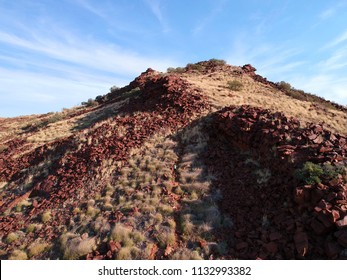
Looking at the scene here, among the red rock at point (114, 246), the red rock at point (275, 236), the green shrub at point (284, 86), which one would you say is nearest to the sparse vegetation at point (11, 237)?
the red rock at point (114, 246)

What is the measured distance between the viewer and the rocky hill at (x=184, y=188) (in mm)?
10625

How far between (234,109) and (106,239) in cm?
1070

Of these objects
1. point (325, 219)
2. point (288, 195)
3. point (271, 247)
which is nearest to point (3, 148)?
point (288, 195)

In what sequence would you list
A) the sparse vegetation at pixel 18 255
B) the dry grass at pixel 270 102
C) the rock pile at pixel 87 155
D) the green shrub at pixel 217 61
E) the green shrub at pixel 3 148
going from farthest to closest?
the green shrub at pixel 217 61 < the green shrub at pixel 3 148 < the dry grass at pixel 270 102 < the rock pile at pixel 87 155 < the sparse vegetation at pixel 18 255

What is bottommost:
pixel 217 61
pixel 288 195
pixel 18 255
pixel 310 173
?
pixel 18 255

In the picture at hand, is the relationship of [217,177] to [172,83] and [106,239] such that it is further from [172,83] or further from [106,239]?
[172,83]

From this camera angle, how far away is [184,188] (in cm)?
1445

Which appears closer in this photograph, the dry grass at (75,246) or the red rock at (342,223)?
the red rock at (342,223)

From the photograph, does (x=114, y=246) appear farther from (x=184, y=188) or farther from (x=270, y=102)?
(x=270, y=102)

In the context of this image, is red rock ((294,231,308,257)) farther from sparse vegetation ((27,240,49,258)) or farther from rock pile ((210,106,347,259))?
sparse vegetation ((27,240,49,258))

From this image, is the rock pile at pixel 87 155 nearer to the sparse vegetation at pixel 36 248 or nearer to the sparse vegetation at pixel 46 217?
the sparse vegetation at pixel 46 217

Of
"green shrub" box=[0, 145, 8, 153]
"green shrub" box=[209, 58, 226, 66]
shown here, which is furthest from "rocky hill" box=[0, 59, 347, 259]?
"green shrub" box=[209, 58, 226, 66]

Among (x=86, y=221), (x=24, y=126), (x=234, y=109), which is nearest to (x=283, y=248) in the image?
(x=86, y=221)

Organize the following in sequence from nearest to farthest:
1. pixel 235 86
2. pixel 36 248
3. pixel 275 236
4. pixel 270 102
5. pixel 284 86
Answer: pixel 275 236, pixel 36 248, pixel 270 102, pixel 235 86, pixel 284 86
